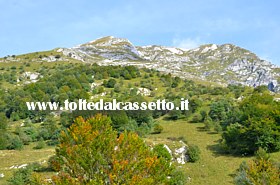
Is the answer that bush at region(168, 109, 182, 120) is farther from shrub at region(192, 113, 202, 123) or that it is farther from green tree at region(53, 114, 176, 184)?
green tree at region(53, 114, 176, 184)

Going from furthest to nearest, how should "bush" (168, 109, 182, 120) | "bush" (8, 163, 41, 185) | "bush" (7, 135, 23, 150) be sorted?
"bush" (168, 109, 182, 120), "bush" (7, 135, 23, 150), "bush" (8, 163, 41, 185)

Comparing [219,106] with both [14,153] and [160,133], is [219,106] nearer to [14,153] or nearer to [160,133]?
[160,133]

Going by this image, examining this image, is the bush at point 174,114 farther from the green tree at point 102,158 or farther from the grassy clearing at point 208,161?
the green tree at point 102,158

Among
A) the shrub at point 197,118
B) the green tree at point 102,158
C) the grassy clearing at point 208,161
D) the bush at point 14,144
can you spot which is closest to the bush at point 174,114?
the shrub at point 197,118

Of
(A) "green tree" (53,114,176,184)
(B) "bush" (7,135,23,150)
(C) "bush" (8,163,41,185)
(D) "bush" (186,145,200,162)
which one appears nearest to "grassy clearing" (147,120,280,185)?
(D) "bush" (186,145,200,162)

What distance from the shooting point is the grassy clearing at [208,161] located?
36500 mm

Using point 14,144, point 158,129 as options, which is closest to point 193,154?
point 158,129

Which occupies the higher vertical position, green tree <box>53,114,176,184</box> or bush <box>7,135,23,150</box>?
green tree <box>53,114,176,184</box>

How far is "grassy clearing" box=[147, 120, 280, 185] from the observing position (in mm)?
36500

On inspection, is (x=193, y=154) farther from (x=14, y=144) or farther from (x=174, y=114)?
(x=14, y=144)

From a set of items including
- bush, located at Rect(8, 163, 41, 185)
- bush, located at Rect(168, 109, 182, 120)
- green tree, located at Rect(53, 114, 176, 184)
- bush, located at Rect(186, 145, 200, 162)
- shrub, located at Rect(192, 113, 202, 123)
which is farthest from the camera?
bush, located at Rect(168, 109, 182, 120)

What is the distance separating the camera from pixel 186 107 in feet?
231

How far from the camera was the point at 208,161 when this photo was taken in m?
42.5

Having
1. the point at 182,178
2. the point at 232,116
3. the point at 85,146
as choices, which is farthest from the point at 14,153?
the point at 232,116
